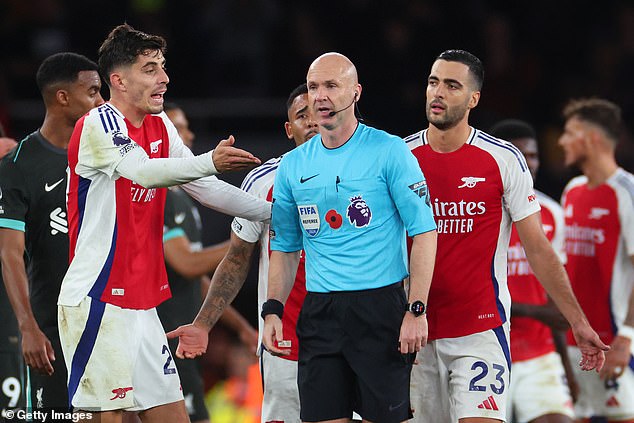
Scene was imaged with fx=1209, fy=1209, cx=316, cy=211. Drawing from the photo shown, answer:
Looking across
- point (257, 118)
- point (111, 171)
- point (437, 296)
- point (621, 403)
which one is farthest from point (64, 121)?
point (257, 118)

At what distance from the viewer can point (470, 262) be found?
6.69 metres

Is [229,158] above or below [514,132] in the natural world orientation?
below

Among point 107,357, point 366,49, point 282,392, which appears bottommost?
point 282,392

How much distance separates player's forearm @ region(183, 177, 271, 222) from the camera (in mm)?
6457

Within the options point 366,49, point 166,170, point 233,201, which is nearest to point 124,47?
point 166,170

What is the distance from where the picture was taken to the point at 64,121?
7422 millimetres

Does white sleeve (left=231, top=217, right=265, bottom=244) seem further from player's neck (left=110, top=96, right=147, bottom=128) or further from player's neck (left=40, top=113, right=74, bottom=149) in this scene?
player's neck (left=40, top=113, right=74, bottom=149)

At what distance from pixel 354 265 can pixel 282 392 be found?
4.34 ft

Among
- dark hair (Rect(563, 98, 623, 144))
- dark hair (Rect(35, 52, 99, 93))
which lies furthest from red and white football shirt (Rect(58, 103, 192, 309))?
dark hair (Rect(563, 98, 623, 144))

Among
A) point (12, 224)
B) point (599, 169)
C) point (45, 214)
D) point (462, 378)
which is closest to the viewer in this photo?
point (462, 378)

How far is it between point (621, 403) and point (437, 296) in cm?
320

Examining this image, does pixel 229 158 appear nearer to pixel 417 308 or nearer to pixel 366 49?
pixel 417 308

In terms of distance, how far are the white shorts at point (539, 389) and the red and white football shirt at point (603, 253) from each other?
666 mm

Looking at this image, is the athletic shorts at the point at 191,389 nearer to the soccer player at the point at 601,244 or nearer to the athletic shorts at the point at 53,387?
the athletic shorts at the point at 53,387
